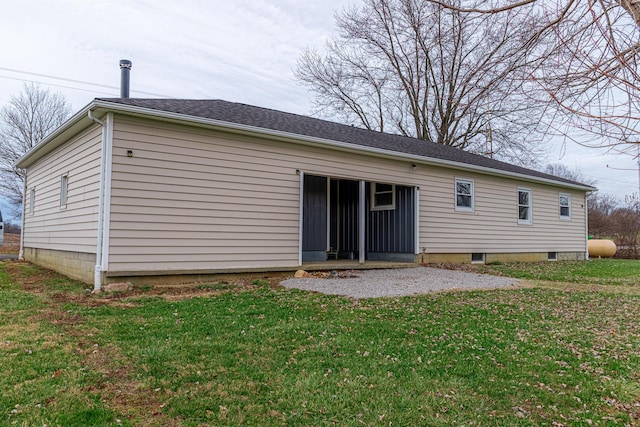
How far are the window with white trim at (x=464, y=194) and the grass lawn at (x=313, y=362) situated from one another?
21.2 feet

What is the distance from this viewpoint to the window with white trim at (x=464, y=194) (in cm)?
1252

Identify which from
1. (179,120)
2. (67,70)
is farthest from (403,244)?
(67,70)

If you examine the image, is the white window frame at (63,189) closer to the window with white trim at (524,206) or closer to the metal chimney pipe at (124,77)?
the metal chimney pipe at (124,77)

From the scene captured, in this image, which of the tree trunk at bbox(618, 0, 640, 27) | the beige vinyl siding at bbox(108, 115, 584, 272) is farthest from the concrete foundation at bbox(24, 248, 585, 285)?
the tree trunk at bbox(618, 0, 640, 27)

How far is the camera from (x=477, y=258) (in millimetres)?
13133

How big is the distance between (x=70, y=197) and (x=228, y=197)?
11.9 feet

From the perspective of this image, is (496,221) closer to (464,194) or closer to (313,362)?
(464,194)

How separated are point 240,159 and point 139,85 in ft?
60.8

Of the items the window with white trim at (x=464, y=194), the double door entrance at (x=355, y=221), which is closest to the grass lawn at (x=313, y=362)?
the double door entrance at (x=355, y=221)

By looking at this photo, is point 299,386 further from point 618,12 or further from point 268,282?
point 268,282

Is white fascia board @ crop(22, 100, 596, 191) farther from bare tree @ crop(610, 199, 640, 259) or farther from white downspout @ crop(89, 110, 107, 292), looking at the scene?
bare tree @ crop(610, 199, 640, 259)

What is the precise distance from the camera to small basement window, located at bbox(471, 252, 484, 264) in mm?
12953

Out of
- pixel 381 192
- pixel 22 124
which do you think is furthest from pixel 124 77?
pixel 22 124

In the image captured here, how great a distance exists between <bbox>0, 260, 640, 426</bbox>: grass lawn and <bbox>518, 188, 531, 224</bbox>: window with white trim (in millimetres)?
8585
